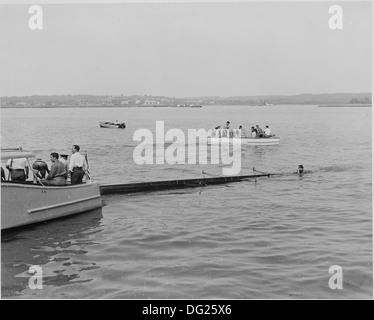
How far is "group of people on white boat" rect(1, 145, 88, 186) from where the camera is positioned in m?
A: 15.7

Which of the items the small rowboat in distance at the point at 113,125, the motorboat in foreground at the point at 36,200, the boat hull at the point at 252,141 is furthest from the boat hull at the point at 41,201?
the small rowboat in distance at the point at 113,125

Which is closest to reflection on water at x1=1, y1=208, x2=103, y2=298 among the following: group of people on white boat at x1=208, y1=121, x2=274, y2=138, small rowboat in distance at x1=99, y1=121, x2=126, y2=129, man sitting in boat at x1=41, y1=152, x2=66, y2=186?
man sitting in boat at x1=41, y1=152, x2=66, y2=186

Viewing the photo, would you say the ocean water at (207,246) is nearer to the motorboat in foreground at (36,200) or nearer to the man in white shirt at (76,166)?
the motorboat in foreground at (36,200)

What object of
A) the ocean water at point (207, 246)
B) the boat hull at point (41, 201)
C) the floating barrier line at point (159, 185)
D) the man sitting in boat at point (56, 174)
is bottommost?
the ocean water at point (207, 246)

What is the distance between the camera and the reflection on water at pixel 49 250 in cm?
1184

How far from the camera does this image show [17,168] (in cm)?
1569

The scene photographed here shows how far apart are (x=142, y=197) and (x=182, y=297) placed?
11538 mm

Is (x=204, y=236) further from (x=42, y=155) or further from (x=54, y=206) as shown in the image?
(x=42, y=155)

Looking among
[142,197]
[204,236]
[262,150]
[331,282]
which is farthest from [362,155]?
[331,282]

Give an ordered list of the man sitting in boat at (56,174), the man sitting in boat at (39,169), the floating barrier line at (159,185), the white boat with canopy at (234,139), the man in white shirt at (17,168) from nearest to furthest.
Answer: the man in white shirt at (17,168) < the man sitting in boat at (56,174) < the man sitting in boat at (39,169) < the floating barrier line at (159,185) < the white boat with canopy at (234,139)

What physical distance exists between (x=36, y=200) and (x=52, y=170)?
4.01 feet

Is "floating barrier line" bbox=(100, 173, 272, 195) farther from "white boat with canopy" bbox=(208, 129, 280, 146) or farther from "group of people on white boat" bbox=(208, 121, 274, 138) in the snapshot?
"group of people on white boat" bbox=(208, 121, 274, 138)

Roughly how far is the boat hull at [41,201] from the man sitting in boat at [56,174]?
0.26 meters

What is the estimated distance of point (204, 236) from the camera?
15727 mm
